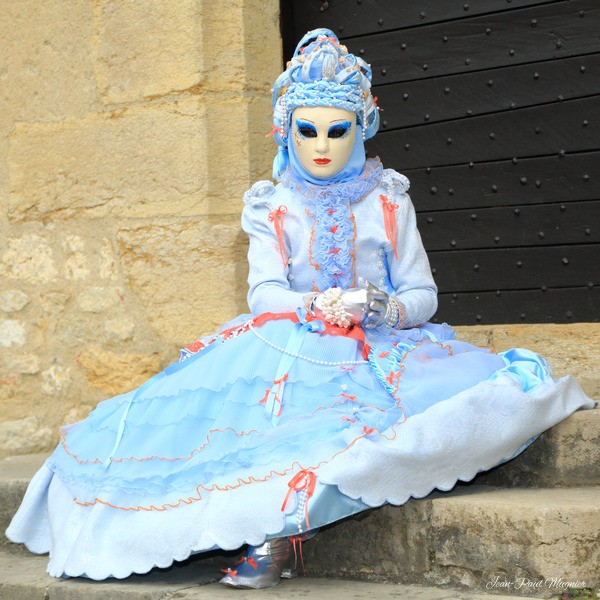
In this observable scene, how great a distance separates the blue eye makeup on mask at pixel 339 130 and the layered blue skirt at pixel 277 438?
64 centimetres

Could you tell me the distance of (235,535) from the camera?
10.1ft

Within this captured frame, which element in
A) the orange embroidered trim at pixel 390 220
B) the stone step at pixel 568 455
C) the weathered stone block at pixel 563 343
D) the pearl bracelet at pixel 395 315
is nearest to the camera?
the stone step at pixel 568 455

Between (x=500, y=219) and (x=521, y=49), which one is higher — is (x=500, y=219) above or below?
below

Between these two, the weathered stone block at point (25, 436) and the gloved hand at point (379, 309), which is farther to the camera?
the weathered stone block at point (25, 436)

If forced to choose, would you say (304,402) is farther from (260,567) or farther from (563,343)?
(563,343)

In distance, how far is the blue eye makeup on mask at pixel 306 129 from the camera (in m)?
3.72

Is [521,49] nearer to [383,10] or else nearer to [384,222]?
[383,10]

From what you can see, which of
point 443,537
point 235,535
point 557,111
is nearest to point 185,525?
point 235,535

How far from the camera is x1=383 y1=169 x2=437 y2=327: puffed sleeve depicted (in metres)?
3.78

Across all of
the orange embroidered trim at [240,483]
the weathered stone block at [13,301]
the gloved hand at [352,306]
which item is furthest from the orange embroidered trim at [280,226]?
the weathered stone block at [13,301]

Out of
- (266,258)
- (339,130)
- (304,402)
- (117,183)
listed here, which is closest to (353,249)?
(266,258)

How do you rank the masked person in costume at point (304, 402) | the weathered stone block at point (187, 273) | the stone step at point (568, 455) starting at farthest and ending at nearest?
the weathered stone block at point (187, 273) < the stone step at point (568, 455) < the masked person in costume at point (304, 402)

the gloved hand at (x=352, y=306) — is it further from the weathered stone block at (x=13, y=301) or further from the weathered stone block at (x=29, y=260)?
the weathered stone block at (x=13, y=301)

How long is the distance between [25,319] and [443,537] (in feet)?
8.57
